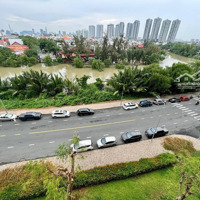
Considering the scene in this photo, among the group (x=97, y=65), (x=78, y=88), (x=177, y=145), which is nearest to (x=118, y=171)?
(x=177, y=145)

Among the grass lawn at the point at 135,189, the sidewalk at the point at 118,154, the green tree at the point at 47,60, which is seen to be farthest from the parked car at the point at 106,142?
the green tree at the point at 47,60

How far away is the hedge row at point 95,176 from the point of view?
827 cm

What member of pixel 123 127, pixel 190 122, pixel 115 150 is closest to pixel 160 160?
pixel 115 150

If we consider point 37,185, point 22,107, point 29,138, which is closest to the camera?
point 37,185

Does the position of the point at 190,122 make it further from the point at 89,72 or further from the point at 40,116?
the point at 89,72

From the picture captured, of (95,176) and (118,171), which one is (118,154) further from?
(95,176)

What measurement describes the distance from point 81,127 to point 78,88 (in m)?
10.1

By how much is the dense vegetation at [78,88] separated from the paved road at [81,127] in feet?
13.5

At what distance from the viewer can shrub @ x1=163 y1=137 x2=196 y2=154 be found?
13.0 m

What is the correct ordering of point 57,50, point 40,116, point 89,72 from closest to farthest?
point 40,116 → point 89,72 → point 57,50

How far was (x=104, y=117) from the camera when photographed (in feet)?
58.6

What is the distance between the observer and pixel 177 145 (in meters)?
13.4

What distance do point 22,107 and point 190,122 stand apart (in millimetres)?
26755

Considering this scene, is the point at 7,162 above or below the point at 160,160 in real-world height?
below
